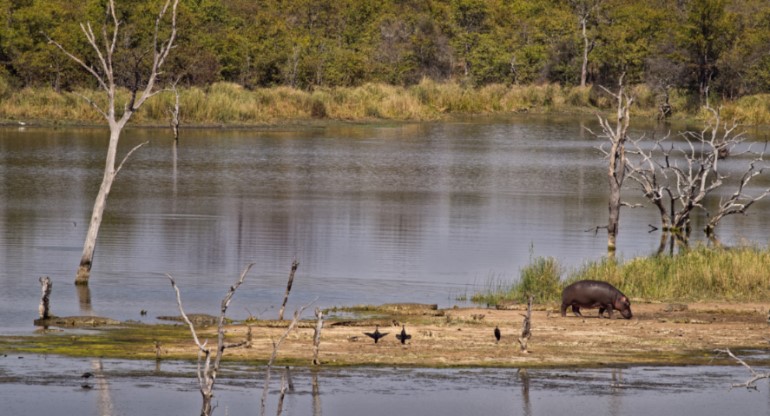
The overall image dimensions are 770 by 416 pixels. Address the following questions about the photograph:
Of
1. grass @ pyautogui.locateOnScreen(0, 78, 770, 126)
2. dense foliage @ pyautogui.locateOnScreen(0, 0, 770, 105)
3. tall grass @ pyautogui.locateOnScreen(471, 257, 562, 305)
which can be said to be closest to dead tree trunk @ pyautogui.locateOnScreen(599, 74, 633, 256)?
tall grass @ pyautogui.locateOnScreen(471, 257, 562, 305)

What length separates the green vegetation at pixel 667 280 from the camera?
26562 millimetres

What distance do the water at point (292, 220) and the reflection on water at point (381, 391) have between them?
4311 millimetres

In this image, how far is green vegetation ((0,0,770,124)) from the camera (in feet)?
259

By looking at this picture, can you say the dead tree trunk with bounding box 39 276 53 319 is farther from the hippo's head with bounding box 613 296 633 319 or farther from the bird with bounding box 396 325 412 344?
the hippo's head with bounding box 613 296 633 319

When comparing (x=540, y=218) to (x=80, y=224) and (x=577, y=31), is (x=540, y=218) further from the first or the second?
(x=577, y=31)

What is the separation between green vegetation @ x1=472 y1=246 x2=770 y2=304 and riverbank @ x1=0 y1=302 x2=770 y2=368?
2.25 meters

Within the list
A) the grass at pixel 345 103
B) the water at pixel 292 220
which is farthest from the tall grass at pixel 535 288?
the grass at pixel 345 103

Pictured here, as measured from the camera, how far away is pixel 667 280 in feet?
89.1

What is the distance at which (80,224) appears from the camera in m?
37.3

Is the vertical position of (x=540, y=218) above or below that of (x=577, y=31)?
below

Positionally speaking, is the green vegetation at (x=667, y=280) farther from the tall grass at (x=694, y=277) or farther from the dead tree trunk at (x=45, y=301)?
the dead tree trunk at (x=45, y=301)

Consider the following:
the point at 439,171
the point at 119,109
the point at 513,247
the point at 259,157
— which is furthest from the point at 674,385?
the point at 119,109

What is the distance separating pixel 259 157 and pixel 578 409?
43.5m

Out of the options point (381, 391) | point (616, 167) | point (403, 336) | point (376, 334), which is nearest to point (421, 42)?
point (616, 167)
